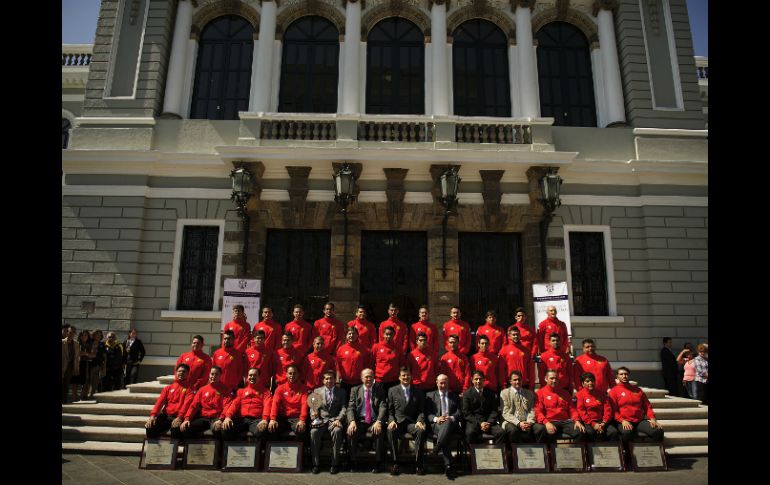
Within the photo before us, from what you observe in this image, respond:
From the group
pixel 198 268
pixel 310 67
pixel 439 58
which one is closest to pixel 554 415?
pixel 198 268

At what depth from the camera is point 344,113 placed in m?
13.8

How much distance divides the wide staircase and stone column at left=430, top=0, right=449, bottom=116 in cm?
909

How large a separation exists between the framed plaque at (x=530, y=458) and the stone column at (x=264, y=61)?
1121cm

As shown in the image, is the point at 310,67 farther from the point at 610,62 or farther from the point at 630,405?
the point at 630,405

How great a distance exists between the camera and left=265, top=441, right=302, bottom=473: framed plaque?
7.49 meters

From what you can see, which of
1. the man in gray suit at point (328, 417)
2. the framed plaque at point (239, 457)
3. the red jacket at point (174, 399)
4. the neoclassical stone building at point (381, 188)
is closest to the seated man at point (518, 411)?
the man in gray suit at point (328, 417)

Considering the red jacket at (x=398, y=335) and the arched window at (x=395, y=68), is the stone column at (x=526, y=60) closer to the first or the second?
the arched window at (x=395, y=68)

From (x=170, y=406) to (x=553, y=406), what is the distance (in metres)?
6.14

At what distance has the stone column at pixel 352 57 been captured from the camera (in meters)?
14.6

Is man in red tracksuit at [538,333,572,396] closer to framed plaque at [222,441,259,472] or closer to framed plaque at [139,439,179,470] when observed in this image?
framed plaque at [222,441,259,472]

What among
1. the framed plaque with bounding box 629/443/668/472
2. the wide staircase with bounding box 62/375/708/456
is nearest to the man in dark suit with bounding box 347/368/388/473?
the wide staircase with bounding box 62/375/708/456

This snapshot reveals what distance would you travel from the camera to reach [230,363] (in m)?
8.99
